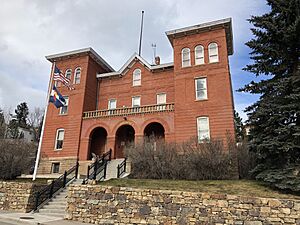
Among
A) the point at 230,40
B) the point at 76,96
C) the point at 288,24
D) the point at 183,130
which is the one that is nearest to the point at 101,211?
the point at 183,130

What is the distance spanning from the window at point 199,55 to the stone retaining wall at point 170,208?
1499 cm

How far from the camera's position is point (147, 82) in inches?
1058

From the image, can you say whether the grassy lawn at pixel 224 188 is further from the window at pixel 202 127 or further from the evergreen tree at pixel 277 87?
the window at pixel 202 127

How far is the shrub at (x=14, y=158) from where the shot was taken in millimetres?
18469

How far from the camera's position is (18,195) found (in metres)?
14.5

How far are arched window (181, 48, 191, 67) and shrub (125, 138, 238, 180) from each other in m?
9.32

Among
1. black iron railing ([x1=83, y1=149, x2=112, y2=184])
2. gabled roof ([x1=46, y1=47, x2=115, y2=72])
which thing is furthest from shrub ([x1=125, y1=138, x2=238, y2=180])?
gabled roof ([x1=46, y1=47, x2=115, y2=72])

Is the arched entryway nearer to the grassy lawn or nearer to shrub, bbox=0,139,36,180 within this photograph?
the grassy lawn

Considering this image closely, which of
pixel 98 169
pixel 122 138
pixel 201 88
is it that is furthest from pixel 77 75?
pixel 201 88

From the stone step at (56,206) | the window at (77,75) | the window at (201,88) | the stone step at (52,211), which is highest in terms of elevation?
the window at (77,75)

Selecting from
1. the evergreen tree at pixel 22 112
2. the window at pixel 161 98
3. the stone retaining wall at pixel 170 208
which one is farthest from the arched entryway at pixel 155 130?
the evergreen tree at pixel 22 112

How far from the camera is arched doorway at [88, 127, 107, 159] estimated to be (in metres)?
25.3

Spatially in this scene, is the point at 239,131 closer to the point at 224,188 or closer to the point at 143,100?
the point at 143,100

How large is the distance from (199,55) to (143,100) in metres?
7.69
